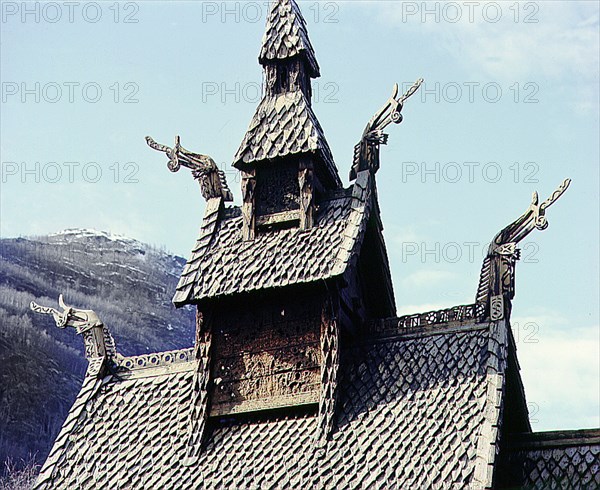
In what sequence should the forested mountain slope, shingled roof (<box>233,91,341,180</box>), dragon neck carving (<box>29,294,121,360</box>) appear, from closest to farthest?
shingled roof (<box>233,91,341,180</box>) < dragon neck carving (<box>29,294,121,360</box>) < the forested mountain slope

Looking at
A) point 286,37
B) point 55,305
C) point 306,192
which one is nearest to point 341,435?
point 306,192

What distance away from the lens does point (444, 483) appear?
606 inches

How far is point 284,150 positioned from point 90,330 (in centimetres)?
470

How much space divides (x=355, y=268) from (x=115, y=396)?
454 centimetres

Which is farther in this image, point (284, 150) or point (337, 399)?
point (284, 150)

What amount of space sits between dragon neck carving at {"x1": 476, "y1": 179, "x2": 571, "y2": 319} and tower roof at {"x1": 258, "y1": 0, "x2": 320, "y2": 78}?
502 cm

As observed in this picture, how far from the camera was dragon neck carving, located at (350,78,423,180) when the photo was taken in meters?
18.7

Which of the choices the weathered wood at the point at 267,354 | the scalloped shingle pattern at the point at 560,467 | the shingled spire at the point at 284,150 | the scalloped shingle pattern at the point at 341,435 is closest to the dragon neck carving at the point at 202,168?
the shingled spire at the point at 284,150

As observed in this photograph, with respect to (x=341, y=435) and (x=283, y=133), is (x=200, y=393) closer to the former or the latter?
(x=341, y=435)

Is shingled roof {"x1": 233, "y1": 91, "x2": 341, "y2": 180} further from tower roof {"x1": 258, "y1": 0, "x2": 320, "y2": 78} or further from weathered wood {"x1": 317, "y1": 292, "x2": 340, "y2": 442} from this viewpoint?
weathered wood {"x1": 317, "y1": 292, "x2": 340, "y2": 442}

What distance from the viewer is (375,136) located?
62.3 ft

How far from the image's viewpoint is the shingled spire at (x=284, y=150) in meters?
19.1

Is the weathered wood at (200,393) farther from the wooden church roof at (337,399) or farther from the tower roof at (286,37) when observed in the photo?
the tower roof at (286,37)

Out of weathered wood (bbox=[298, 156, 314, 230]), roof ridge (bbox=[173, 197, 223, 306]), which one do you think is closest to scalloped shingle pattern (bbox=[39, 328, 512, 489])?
roof ridge (bbox=[173, 197, 223, 306])
